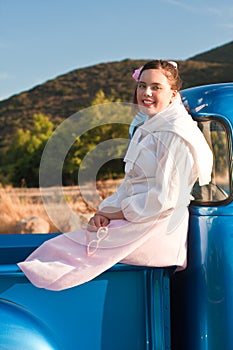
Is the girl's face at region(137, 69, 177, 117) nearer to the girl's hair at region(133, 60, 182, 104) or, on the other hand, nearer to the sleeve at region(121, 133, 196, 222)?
the girl's hair at region(133, 60, 182, 104)

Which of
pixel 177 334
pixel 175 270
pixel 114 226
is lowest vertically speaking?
pixel 177 334

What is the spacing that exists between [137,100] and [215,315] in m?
0.91

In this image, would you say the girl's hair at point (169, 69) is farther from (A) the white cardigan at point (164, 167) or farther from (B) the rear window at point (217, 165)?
(B) the rear window at point (217, 165)

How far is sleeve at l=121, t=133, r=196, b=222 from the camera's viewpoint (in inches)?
87.9

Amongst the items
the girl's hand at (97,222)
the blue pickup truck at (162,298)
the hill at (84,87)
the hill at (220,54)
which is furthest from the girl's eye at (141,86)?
the hill at (220,54)

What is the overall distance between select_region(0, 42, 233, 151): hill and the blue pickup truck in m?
26.1

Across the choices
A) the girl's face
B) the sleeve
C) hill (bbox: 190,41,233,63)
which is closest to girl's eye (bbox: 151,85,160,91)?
the girl's face

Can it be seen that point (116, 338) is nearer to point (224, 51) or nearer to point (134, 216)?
point (134, 216)

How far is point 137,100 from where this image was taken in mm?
2467

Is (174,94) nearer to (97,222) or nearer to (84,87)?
(97,222)

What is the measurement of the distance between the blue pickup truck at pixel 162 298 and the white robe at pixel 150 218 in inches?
2.4

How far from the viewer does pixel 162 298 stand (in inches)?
89.8

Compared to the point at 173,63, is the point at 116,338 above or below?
below

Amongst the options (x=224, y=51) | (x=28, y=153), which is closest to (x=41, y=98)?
(x=224, y=51)
